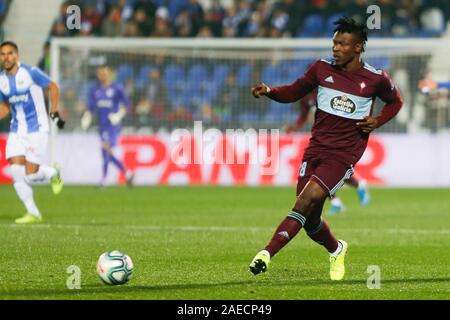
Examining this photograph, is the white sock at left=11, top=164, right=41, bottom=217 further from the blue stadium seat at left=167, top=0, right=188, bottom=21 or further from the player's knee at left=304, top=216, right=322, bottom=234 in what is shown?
the blue stadium seat at left=167, top=0, right=188, bottom=21

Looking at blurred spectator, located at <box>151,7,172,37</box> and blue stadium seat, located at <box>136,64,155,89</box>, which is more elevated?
blurred spectator, located at <box>151,7,172,37</box>

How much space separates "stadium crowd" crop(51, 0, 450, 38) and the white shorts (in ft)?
38.9

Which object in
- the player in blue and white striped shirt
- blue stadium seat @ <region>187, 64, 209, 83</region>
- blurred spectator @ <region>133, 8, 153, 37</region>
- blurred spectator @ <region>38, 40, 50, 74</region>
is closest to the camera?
the player in blue and white striped shirt

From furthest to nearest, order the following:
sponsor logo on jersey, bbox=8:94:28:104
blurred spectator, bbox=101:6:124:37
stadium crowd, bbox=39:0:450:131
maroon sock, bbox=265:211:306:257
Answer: blurred spectator, bbox=101:6:124:37 → stadium crowd, bbox=39:0:450:131 → sponsor logo on jersey, bbox=8:94:28:104 → maroon sock, bbox=265:211:306:257

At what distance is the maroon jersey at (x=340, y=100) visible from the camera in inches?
380

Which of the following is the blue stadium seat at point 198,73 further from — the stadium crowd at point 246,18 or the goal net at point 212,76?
the stadium crowd at point 246,18

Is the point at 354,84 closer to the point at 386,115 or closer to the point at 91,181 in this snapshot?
the point at 386,115

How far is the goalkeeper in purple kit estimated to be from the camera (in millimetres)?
23500

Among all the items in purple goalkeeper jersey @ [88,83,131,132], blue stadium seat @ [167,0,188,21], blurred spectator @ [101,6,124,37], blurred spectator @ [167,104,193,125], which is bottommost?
blurred spectator @ [167,104,193,125]

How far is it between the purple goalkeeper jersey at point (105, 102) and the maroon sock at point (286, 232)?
14737 millimetres

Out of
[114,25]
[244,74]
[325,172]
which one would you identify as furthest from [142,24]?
[325,172]

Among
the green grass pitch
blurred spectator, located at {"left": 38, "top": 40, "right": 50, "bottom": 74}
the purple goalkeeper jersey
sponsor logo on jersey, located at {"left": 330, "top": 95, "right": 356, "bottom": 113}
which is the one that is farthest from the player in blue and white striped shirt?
blurred spectator, located at {"left": 38, "top": 40, "right": 50, "bottom": 74}

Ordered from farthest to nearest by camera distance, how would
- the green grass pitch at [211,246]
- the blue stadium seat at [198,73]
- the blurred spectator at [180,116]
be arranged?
the blue stadium seat at [198,73], the blurred spectator at [180,116], the green grass pitch at [211,246]

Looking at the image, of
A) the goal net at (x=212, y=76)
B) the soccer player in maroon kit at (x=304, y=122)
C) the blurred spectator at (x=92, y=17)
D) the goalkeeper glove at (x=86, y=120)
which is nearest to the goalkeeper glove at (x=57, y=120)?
the soccer player in maroon kit at (x=304, y=122)
